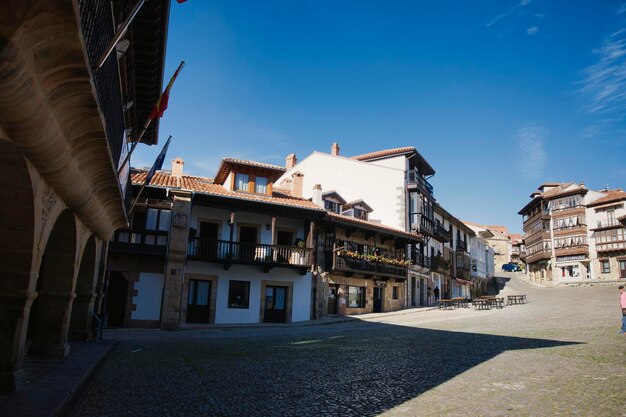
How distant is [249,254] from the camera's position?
23969 mm

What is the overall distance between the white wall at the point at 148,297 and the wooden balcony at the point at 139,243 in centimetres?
121

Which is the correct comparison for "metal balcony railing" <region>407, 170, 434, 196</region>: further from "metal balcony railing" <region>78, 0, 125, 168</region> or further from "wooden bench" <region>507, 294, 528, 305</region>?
"metal balcony railing" <region>78, 0, 125, 168</region>

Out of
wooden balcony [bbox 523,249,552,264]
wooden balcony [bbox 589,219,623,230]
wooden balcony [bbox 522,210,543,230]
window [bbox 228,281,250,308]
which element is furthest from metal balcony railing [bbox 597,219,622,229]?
window [bbox 228,281,250,308]

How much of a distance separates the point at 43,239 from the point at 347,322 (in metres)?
19.7

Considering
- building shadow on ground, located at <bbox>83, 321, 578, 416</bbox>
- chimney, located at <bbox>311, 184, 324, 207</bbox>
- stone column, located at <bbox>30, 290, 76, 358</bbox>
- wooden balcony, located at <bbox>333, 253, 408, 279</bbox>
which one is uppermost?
chimney, located at <bbox>311, 184, 324, 207</bbox>

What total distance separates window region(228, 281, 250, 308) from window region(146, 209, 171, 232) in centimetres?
450

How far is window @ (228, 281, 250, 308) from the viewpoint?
23719 millimetres

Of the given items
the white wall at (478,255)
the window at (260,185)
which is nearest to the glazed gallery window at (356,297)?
the window at (260,185)

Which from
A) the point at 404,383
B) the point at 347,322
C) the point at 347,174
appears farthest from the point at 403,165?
the point at 404,383

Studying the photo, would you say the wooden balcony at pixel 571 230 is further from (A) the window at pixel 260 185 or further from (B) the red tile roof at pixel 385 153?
(A) the window at pixel 260 185

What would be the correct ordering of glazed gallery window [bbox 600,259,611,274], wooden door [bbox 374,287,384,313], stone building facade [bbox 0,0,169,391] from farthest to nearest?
glazed gallery window [bbox 600,259,611,274]
wooden door [bbox 374,287,384,313]
stone building facade [bbox 0,0,169,391]

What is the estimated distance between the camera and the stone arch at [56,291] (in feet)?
30.3

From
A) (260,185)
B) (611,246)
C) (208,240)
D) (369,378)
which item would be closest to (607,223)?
(611,246)

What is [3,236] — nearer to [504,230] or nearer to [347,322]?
[347,322]
